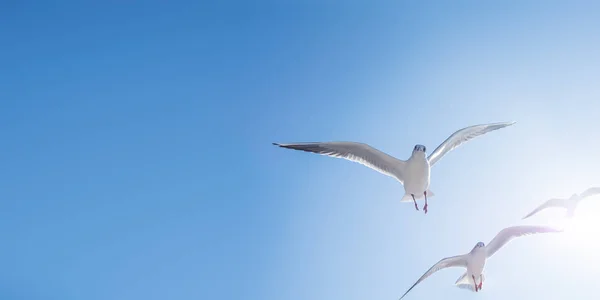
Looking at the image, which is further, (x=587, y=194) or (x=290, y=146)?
(x=587, y=194)

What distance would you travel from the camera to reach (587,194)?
15.3 m

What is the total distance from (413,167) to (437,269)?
2690 mm

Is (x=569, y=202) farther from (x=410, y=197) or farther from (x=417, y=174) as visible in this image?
(x=417, y=174)

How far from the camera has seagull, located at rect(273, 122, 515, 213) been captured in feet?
37.0

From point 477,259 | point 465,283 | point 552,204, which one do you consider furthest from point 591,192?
point 465,283

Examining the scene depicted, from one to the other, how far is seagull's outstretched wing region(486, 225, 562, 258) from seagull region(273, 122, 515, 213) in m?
2.27

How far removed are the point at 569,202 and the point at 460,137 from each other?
536cm

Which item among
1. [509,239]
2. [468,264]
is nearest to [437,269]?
[468,264]

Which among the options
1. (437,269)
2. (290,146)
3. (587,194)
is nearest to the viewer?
(290,146)

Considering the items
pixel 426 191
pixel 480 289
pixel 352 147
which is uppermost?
pixel 352 147

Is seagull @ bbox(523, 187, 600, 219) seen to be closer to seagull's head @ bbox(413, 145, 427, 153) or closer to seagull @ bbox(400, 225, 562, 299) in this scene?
seagull @ bbox(400, 225, 562, 299)

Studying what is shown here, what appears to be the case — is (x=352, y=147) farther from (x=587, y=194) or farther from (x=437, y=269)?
(x=587, y=194)

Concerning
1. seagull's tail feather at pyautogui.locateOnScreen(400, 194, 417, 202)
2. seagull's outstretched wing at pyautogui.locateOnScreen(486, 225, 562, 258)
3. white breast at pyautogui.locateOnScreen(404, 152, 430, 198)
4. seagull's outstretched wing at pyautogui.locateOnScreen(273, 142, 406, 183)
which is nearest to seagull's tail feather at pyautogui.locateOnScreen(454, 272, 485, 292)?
seagull's outstretched wing at pyautogui.locateOnScreen(486, 225, 562, 258)

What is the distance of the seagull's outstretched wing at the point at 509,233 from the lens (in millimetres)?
12766
